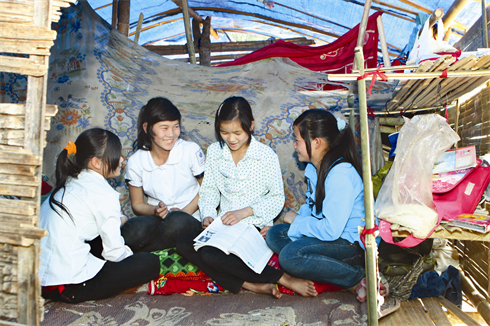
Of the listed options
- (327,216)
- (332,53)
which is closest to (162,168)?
(327,216)

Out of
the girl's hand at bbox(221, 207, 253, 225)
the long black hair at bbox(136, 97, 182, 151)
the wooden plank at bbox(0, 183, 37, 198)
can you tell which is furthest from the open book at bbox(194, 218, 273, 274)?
the wooden plank at bbox(0, 183, 37, 198)

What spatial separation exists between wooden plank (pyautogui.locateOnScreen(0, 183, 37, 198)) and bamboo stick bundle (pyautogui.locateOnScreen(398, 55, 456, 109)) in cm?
156

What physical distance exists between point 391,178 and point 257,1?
338cm

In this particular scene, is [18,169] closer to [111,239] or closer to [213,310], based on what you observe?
[111,239]

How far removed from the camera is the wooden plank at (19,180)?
1.27m

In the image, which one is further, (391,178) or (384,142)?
(384,142)

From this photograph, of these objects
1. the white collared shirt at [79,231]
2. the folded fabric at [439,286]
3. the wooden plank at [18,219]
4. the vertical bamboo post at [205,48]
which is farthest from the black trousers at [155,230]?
the vertical bamboo post at [205,48]

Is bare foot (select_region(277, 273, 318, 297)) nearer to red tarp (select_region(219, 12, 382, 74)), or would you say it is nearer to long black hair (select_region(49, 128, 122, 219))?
long black hair (select_region(49, 128, 122, 219))

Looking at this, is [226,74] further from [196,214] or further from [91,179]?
[91,179]

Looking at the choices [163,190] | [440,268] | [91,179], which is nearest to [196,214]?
[163,190]

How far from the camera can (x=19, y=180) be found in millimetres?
1272

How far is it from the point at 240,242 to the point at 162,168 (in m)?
0.81

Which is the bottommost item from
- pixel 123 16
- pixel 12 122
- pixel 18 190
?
pixel 18 190

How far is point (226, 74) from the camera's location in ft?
9.45
